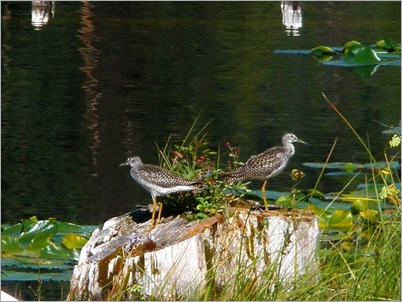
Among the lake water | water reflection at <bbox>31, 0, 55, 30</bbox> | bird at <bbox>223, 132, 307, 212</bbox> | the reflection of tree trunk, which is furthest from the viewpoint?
water reflection at <bbox>31, 0, 55, 30</bbox>

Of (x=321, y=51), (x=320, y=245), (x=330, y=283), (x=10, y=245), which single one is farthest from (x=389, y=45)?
(x=330, y=283)

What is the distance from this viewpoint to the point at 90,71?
18.1 meters

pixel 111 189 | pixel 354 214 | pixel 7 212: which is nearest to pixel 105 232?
pixel 354 214

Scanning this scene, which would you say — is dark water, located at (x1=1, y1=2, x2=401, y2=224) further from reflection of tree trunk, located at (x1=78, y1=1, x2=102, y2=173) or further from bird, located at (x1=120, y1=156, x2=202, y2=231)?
bird, located at (x1=120, y1=156, x2=202, y2=231)

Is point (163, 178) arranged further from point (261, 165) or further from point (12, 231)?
point (12, 231)

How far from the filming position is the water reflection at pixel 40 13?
23.5 meters

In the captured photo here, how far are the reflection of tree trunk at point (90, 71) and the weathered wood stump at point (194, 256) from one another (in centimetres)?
520

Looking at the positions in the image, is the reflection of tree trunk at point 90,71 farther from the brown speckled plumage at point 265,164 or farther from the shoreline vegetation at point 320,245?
the brown speckled plumage at point 265,164

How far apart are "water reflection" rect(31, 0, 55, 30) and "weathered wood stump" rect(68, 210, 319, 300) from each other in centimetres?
1672

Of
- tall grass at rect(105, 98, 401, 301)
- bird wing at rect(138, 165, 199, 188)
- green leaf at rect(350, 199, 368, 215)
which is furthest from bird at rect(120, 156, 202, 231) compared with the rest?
green leaf at rect(350, 199, 368, 215)

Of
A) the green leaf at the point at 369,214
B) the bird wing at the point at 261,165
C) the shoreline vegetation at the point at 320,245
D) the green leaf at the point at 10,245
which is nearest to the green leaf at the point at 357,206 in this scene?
the shoreline vegetation at the point at 320,245

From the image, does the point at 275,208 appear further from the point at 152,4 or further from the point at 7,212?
the point at 152,4

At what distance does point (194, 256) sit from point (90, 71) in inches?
468

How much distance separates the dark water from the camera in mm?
11281
